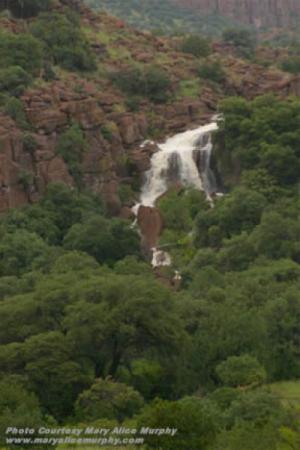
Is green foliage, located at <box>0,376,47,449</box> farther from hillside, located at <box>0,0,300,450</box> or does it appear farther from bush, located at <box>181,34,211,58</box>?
bush, located at <box>181,34,211,58</box>

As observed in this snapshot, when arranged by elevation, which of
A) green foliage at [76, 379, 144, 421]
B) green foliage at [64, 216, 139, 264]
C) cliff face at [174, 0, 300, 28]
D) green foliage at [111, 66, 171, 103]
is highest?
green foliage at [111, 66, 171, 103]

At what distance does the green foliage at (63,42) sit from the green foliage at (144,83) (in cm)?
213

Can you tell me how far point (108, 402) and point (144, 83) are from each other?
3704 centimetres

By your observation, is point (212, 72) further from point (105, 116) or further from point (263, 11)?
point (263, 11)

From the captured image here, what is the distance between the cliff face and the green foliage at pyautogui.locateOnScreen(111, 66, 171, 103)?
8443cm

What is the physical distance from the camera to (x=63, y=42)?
202 ft

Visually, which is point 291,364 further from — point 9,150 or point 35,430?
point 9,150

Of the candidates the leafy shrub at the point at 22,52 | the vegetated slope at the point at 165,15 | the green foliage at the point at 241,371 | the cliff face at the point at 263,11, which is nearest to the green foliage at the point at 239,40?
the leafy shrub at the point at 22,52

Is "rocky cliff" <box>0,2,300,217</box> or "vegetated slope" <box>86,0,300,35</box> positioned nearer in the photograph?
"rocky cliff" <box>0,2,300,217</box>

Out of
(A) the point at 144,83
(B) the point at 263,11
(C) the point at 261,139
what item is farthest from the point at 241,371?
(B) the point at 263,11

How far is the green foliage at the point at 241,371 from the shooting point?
2938cm

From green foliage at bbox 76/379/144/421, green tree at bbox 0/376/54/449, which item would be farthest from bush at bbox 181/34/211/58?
green foliage at bbox 76/379/144/421

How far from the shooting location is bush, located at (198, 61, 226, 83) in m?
67.7

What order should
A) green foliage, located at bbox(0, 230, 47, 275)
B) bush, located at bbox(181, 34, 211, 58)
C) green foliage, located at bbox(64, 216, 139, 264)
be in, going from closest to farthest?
green foliage, located at bbox(0, 230, 47, 275)
green foliage, located at bbox(64, 216, 139, 264)
bush, located at bbox(181, 34, 211, 58)
